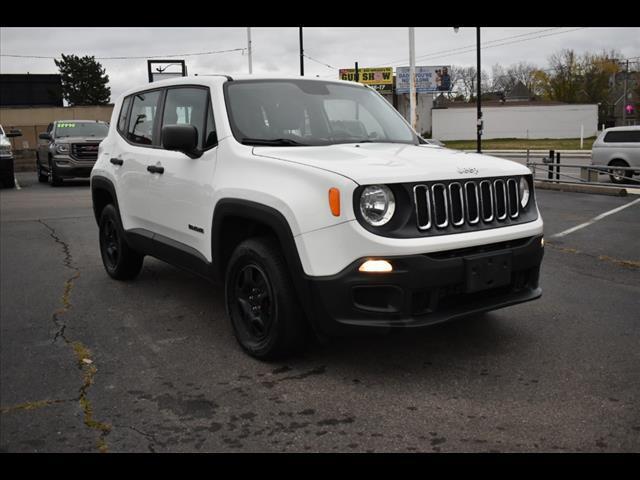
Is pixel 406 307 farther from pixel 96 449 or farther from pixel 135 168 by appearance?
pixel 135 168

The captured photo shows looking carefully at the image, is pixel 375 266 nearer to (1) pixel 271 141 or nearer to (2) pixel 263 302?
(2) pixel 263 302

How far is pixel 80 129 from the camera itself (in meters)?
20.1

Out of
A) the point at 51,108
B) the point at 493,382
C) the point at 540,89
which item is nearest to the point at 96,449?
the point at 493,382

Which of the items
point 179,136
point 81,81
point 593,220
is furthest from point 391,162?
point 81,81

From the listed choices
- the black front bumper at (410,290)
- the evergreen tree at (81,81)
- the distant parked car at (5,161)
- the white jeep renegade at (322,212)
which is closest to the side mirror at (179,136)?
the white jeep renegade at (322,212)

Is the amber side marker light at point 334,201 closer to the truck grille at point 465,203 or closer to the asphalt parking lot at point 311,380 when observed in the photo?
the truck grille at point 465,203

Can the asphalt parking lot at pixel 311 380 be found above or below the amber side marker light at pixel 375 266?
below

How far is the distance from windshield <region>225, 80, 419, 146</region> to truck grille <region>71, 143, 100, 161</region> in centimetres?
1486

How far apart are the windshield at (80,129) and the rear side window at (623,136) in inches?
575

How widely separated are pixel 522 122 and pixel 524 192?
221 ft

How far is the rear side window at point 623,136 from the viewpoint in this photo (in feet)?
58.6

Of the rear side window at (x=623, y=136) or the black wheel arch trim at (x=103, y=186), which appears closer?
the black wheel arch trim at (x=103, y=186)
